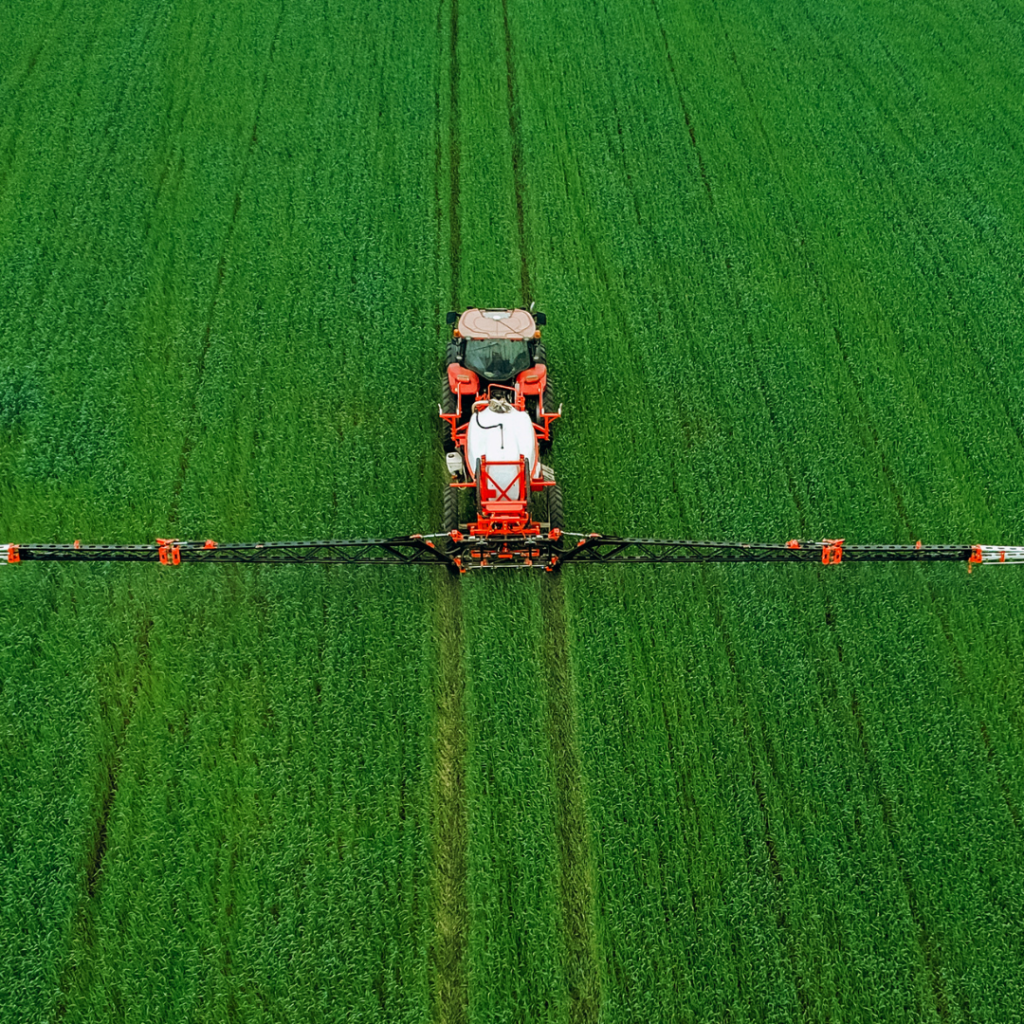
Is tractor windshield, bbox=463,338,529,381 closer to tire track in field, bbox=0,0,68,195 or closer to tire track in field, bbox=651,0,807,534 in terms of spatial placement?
tire track in field, bbox=651,0,807,534

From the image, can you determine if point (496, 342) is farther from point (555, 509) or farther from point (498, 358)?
point (555, 509)

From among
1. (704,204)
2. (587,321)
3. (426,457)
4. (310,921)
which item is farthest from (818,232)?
(310,921)

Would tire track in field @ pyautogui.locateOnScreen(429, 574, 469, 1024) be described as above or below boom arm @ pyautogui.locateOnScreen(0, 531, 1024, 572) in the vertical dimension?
below

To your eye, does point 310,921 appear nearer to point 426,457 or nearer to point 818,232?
point 426,457

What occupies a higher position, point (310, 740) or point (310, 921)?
point (310, 740)

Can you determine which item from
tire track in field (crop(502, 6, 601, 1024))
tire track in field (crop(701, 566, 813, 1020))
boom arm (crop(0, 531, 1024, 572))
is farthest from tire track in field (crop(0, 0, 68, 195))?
tire track in field (crop(701, 566, 813, 1020))

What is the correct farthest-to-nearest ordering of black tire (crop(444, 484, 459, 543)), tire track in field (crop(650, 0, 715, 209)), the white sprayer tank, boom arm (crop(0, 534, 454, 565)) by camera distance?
tire track in field (crop(650, 0, 715, 209)) < black tire (crop(444, 484, 459, 543)) < the white sprayer tank < boom arm (crop(0, 534, 454, 565))

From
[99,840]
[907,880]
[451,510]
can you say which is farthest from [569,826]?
[99,840]
